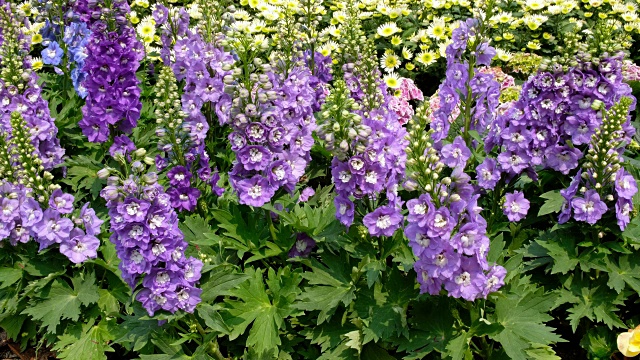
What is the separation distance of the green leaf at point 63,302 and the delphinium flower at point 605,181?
3236 mm

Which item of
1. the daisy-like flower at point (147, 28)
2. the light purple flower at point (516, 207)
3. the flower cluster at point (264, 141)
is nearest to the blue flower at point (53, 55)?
the daisy-like flower at point (147, 28)

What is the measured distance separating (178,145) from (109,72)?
1047 mm

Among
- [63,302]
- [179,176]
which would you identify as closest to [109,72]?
[179,176]

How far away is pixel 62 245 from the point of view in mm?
4039

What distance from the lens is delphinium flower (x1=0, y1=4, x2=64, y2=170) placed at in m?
4.78

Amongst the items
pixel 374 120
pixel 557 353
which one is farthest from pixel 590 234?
pixel 374 120

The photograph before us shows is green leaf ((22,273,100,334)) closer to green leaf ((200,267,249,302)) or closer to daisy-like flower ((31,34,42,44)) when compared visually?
green leaf ((200,267,249,302))

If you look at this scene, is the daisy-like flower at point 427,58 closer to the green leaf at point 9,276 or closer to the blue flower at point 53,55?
the blue flower at point 53,55

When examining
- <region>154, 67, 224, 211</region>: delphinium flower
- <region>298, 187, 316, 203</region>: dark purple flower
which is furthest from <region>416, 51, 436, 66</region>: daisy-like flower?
<region>154, 67, 224, 211</region>: delphinium flower

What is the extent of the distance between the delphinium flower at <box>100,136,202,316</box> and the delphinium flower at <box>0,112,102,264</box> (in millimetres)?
878

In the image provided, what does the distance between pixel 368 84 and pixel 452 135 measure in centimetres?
90

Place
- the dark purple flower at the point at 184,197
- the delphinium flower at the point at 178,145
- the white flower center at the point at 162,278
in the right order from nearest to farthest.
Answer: the white flower center at the point at 162,278
the delphinium flower at the point at 178,145
the dark purple flower at the point at 184,197

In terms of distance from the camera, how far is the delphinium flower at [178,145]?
13.8 ft

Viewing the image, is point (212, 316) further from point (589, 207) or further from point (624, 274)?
point (624, 274)
